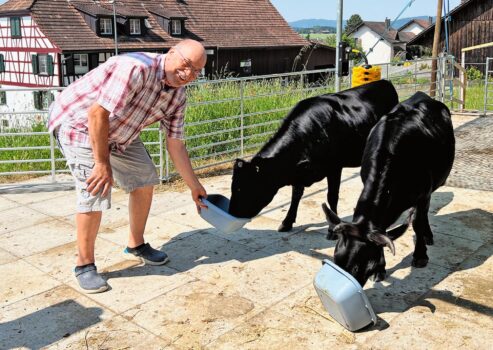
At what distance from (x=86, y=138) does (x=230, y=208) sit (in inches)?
53.2

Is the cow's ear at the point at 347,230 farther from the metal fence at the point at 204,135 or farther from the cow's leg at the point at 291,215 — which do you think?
the metal fence at the point at 204,135

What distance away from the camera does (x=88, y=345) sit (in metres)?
3.21

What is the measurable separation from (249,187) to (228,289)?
0.92m

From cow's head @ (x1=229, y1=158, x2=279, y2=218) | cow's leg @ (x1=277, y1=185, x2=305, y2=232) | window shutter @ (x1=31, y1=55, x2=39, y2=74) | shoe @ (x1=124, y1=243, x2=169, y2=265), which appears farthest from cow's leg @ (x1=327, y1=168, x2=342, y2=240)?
window shutter @ (x1=31, y1=55, x2=39, y2=74)

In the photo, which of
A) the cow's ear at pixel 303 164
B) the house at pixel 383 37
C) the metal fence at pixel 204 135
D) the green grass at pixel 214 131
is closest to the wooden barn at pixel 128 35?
the green grass at pixel 214 131

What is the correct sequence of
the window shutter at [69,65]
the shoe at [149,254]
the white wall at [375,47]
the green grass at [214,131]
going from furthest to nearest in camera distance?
→ the white wall at [375,47] → the window shutter at [69,65] → the green grass at [214,131] → the shoe at [149,254]

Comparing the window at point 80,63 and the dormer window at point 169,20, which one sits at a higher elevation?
the dormer window at point 169,20

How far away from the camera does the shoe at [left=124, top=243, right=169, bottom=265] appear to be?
4.36m

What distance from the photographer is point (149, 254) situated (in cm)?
438

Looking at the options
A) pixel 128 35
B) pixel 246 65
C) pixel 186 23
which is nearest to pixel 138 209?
pixel 128 35

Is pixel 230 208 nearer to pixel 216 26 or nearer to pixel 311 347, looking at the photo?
pixel 311 347

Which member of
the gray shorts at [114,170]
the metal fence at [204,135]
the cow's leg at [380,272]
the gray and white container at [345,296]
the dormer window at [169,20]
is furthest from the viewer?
the dormer window at [169,20]

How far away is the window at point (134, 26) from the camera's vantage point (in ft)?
119

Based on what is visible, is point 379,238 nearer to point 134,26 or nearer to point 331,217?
point 331,217
